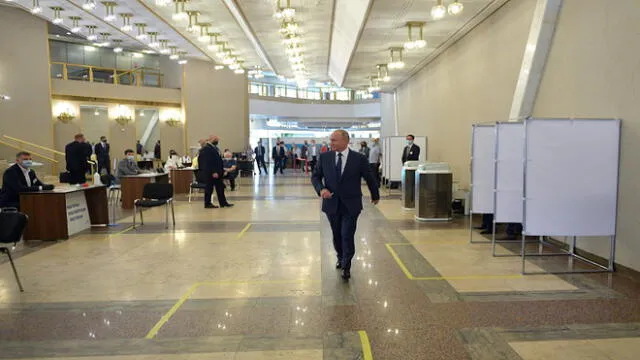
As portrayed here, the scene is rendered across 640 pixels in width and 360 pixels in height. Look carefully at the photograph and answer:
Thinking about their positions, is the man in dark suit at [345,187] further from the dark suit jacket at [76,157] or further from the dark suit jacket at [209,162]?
the dark suit jacket at [76,157]

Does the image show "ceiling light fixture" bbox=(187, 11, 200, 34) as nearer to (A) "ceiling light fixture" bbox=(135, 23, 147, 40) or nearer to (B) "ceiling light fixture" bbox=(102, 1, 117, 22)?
(B) "ceiling light fixture" bbox=(102, 1, 117, 22)

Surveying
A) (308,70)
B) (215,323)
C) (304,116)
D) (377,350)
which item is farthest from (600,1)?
(304,116)

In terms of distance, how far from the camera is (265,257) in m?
5.85

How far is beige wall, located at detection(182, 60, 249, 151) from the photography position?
2061 centimetres

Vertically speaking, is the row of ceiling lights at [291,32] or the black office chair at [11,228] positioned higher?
the row of ceiling lights at [291,32]

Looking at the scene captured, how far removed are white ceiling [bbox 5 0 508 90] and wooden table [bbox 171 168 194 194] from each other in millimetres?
4419

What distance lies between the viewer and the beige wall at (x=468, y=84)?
7.84m

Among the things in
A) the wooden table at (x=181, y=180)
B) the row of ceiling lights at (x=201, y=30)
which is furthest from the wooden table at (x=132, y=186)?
the row of ceiling lights at (x=201, y=30)

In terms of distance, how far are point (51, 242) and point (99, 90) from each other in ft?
47.3

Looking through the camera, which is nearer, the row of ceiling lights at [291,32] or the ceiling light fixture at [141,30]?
the row of ceiling lights at [291,32]

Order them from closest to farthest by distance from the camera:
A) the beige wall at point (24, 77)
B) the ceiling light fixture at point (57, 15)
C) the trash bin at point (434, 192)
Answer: the trash bin at point (434, 192)
the ceiling light fixture at point (57, 15)
the beige wall at point (24, 77)

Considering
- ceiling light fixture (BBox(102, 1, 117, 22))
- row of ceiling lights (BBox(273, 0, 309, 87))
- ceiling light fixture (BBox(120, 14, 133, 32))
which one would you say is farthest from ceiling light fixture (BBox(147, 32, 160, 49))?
row of ceiling lights (BBox(273, 0, 309, 87))

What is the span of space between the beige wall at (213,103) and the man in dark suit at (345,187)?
55.2ft

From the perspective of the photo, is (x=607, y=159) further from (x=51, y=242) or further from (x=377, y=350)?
(x=51, y=242)
